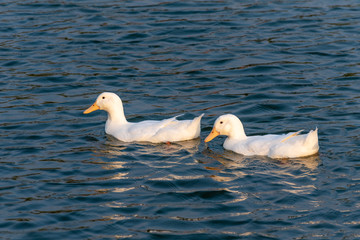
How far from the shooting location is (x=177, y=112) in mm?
15422

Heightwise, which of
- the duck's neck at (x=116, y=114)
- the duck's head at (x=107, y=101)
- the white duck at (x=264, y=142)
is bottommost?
the white duck at (x=264, y=142)

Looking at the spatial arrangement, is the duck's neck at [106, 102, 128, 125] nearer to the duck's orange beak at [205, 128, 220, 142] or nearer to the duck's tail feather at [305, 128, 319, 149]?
the duck's orange beak at [205, 128, 220, 142]

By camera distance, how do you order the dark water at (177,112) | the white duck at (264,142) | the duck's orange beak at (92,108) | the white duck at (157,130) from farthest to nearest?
1. the duck's orange beak at (92,108)
2. the white duck at (157,130)
3. the white duck at (264,142)
4. the dark water at (177,112)

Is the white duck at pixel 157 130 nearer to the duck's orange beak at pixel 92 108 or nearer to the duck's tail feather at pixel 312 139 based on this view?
the duck's orange beak at pixel 92 108

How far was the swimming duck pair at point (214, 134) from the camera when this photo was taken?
1272 centimetres

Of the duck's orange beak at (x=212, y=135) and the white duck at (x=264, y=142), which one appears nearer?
the white duck at (x=264, y=142)

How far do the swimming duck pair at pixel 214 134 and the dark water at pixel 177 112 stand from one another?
0.20m

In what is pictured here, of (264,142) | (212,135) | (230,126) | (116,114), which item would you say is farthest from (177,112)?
(264,142)

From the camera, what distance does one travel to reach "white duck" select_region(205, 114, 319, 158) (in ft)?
41.6

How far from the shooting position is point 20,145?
13.7 meters

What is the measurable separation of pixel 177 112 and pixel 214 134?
1.85 meters

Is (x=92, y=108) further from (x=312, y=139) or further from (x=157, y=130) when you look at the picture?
(x=312, y=139)

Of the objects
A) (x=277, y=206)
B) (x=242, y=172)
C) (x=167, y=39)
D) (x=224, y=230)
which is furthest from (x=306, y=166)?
(x=167, y=39)

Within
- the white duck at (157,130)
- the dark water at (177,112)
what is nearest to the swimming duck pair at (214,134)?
the white duck at (157,130)
